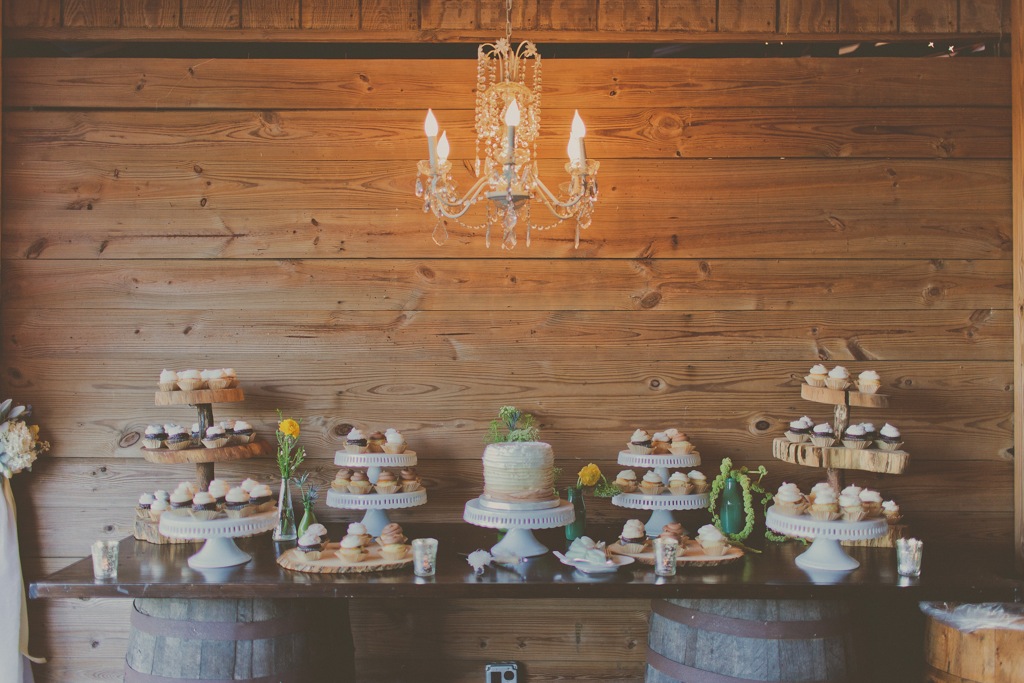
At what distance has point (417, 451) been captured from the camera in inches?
112

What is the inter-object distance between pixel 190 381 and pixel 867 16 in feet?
8.34

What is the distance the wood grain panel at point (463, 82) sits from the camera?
2836mm

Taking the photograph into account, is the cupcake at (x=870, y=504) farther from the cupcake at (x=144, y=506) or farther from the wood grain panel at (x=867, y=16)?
the cupcake at (x=144, y=506)

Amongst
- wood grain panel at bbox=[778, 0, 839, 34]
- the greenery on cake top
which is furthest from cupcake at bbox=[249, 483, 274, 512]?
wood grain panel at bbox=[778, 0, 839, 34]

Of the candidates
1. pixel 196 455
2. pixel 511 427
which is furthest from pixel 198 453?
pixel 511 427

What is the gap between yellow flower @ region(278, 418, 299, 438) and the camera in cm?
258

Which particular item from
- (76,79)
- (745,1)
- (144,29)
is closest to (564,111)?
(745,1)

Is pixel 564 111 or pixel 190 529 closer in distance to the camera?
pixel 190 529

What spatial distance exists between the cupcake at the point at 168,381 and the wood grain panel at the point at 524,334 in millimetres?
239

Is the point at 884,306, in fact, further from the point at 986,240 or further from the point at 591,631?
the point at 591,631

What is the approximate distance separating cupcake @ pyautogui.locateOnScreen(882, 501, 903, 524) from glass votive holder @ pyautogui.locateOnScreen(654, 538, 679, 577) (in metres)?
0.79

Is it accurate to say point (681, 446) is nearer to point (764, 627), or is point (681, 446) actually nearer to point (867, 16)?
point (764, 627)

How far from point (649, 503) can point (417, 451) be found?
2.66 feet

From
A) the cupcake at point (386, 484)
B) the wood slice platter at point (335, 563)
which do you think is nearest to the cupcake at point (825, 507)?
the wood slice platter at point (335, 563)
